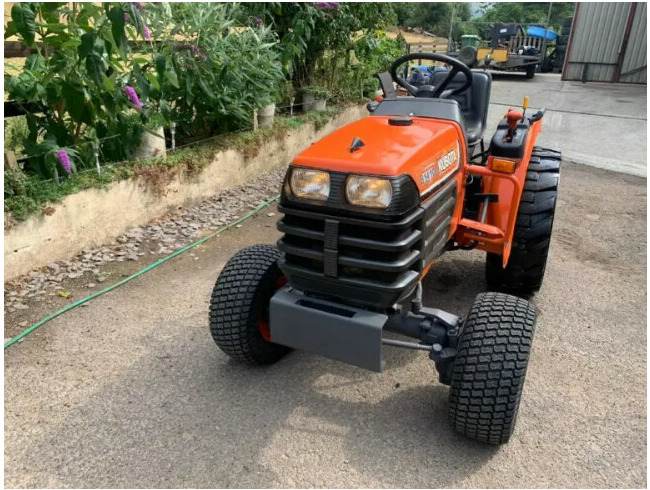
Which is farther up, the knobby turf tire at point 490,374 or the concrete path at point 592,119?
the knobby turf tire at point 490,374

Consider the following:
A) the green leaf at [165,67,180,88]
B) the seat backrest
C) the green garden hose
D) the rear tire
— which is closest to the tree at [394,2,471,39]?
the rear tire

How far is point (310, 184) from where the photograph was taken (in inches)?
81.7

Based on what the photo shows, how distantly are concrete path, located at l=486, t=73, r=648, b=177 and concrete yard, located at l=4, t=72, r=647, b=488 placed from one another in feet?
14.3

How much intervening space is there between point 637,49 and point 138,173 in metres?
13.7

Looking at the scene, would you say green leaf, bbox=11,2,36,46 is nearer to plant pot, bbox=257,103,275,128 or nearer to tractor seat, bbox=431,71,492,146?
tractor seat, bbox=431,71,492,146

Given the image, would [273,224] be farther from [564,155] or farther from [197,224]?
[564,155]

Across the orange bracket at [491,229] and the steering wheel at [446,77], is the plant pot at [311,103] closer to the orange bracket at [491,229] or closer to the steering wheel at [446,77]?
the steering wheel at [446,77]

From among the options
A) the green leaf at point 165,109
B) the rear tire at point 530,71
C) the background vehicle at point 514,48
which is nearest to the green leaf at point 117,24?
the green leaf at point 165,109

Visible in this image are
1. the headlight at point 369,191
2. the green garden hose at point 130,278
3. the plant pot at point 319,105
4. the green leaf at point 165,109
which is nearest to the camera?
the headlight at point 369,191

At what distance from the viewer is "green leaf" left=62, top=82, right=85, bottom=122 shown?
3475 millimetres

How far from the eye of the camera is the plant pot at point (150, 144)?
4328mm

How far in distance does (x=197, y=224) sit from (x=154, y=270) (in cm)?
85

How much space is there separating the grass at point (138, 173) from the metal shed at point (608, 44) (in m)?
10.9

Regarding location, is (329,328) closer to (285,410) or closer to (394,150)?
(285,410)
